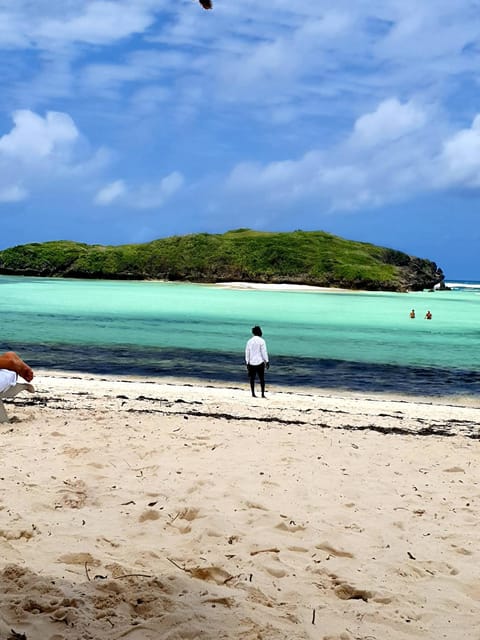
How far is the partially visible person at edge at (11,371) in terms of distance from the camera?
10.6 m

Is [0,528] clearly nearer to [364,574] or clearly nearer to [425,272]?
[364,574]

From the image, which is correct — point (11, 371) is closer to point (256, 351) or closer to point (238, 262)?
point (256, 351)

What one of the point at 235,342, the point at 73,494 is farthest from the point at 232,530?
the point at 235,342

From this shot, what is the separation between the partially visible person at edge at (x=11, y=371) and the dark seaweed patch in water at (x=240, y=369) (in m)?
10.3

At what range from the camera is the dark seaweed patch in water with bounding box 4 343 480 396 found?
20797mm

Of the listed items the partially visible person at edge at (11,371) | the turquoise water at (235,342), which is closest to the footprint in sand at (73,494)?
the partially visible person at edge at (11,371)

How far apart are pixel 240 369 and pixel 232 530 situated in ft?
53.2

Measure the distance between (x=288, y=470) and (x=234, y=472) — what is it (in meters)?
0.76

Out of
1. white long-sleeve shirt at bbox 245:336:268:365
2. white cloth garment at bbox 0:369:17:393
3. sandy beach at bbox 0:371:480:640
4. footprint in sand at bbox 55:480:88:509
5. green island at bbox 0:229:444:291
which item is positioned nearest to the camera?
sandy beach at bbox 0:371:480:640

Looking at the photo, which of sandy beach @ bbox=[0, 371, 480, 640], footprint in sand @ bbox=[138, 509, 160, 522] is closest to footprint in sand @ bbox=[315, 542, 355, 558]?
sandy beach @ bbox=[0, 371, 480, 640]

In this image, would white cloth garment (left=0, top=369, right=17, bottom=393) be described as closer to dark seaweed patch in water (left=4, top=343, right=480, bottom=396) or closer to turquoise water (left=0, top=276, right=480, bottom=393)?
dark seaweed patch in water (left=4, top=343, right=480, bottom=396)

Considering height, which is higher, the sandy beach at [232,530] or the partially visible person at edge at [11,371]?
the partially visible person at edge at [11,371]

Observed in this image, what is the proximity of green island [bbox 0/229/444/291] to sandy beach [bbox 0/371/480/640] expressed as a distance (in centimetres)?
10688

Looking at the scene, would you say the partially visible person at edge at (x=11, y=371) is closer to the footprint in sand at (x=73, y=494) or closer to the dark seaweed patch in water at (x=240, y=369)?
the footprint in sand at (x=73, y=494)
